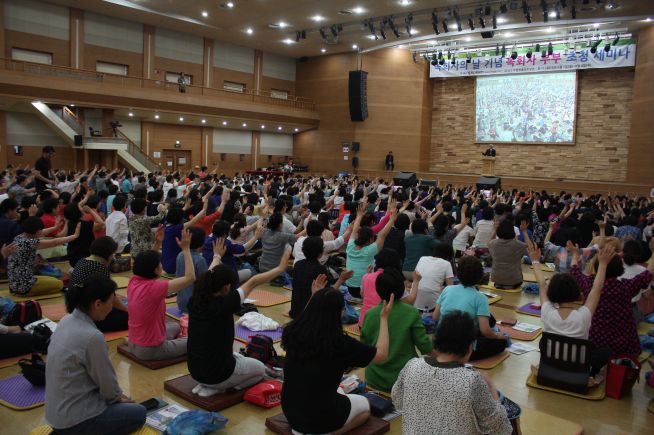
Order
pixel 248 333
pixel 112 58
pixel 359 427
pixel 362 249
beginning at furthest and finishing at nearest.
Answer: pixel 112 58, pixel 362 249, pixel 248 333, pixel 359 427

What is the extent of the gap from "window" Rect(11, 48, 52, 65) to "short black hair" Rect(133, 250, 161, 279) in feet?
64.4

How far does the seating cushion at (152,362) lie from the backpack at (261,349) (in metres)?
0.66

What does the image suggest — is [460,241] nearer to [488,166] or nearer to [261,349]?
[261,349]

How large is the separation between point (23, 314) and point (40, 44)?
1899cm

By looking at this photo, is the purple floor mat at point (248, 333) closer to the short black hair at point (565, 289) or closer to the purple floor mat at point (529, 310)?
the short black hair at point (565, 289)

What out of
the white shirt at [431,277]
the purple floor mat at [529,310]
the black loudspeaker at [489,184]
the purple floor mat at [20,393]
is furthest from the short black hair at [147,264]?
the black loudspeaker at [489,184]

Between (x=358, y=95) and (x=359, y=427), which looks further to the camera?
(x=358, y=95)

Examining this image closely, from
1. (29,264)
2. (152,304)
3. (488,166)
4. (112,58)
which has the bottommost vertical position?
(29,264)

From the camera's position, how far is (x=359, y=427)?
361 cm

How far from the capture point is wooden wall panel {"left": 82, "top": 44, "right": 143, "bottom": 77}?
22.0m

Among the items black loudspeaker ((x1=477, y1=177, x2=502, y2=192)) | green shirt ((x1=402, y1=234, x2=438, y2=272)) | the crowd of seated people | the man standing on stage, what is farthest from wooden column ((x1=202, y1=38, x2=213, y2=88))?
green shirt ((x1=402, y1=234, x2=438, y2=272))

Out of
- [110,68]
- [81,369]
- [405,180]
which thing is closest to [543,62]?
[405,180]

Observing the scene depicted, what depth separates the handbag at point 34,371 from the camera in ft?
13.8

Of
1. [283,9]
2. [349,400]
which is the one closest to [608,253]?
[349,400]
